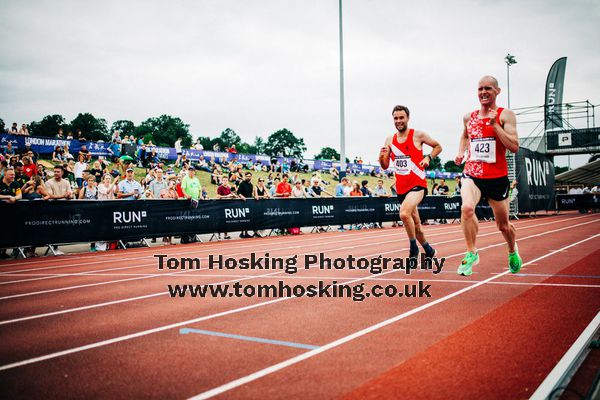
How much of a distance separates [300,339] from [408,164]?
457 cm

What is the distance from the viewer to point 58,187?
12656 mm

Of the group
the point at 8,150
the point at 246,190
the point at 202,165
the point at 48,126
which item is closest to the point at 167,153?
the point at 202,165

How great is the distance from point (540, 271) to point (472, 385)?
4.84m

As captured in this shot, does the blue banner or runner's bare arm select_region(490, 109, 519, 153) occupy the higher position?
the blue banner

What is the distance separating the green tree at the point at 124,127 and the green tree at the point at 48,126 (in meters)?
28.1

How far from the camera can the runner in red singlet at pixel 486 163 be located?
5.88 m

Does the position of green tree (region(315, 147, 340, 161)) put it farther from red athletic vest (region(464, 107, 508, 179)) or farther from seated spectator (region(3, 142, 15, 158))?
red athletic vest (region(464, 107, 508, 179))

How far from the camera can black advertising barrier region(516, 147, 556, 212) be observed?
27188 millimetres

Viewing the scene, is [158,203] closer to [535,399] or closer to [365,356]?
[365,356]

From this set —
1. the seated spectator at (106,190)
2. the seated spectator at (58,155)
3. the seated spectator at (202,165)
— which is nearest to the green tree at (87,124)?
the seated spectator at (202,165)

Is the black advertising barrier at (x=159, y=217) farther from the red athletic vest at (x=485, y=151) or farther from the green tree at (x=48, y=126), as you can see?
the green tree at (x=48, y=126)

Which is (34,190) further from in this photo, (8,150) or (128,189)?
(8,150)

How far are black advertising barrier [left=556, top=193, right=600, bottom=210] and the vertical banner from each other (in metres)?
5.96

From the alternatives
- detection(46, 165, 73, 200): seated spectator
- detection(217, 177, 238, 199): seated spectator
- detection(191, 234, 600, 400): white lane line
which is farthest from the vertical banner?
detection(191, 234, 600, 400): white lane line
